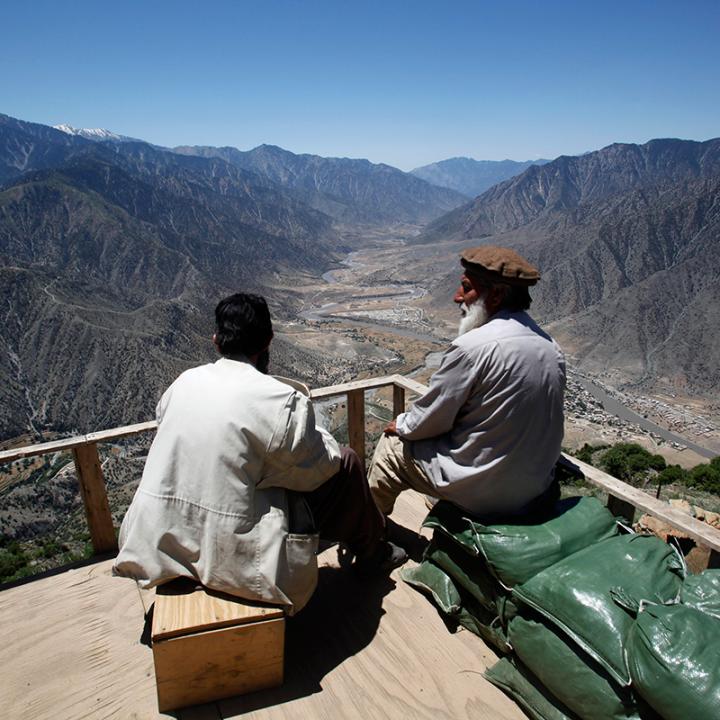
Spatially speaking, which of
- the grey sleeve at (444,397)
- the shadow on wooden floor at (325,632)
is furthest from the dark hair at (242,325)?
the shadow on wooden floor at (325,632)

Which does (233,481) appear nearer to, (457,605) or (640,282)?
(457,605)

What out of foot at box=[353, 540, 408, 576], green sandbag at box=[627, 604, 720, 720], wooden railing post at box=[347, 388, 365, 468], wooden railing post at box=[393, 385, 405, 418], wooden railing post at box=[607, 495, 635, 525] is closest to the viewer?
green sandbag at box=[627, 604, 720, 720]

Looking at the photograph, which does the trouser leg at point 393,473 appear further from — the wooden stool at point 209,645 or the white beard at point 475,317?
the wooden stool at point 209,645

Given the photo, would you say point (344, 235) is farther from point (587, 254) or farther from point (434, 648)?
point (434, 648)

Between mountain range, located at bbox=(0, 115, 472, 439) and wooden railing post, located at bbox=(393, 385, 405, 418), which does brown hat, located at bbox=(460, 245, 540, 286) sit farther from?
mountain range, located at bbox=(0, 115, 472, 439)

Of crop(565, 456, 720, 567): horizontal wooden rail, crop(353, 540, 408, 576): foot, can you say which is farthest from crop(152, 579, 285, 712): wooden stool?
crop(565, 456, 720, 567): horizontal wooden rail

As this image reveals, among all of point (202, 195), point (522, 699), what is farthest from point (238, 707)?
point (202, 195)
